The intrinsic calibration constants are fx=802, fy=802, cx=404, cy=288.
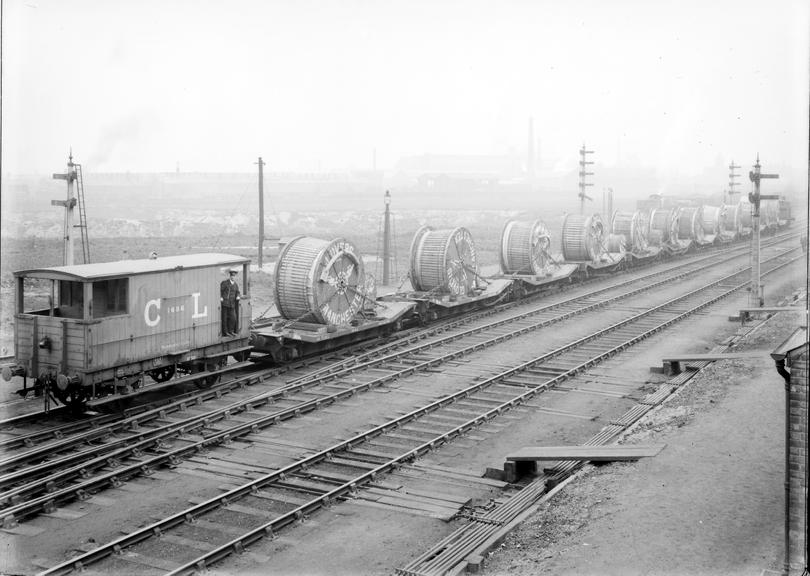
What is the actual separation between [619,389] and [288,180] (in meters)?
80.2

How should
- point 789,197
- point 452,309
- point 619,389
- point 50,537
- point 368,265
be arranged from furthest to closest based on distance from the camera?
point 789,197
point 368,265
point 452,309
point 619,389
point 50,537

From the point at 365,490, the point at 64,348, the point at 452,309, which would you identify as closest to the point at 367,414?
the point at 365,490

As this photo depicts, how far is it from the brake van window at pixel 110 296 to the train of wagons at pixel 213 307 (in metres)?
0.02

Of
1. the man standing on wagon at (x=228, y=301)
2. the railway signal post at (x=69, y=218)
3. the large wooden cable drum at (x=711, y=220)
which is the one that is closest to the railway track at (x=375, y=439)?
the man standing on wagon at (x=228, y=301)

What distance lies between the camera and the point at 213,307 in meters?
15.7

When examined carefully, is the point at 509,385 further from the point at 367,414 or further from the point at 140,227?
the point at 140,227

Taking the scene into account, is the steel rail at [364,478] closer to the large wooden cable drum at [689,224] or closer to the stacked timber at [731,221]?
the large wooden cable drum at [689,224]

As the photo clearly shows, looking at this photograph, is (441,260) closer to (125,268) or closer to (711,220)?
(125,268)

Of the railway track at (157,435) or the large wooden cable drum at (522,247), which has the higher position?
the large wooden cable drum at (522,247)

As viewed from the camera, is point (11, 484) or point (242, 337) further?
point (242, 337)

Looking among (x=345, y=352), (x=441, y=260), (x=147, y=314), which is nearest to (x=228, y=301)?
(x=147, y=314)

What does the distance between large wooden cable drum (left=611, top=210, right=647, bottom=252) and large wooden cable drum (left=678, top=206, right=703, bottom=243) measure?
732cm

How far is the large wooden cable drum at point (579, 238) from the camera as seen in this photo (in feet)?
113

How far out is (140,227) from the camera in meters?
52.3
